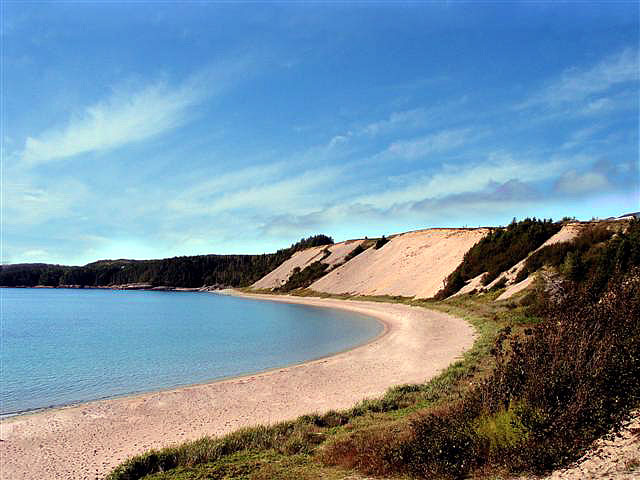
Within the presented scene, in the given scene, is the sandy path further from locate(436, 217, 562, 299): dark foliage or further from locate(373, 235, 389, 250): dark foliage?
locate(373, 235, 389, 250): dark foliage

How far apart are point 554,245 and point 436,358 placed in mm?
26096

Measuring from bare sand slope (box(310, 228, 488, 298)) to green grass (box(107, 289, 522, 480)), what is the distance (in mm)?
41416

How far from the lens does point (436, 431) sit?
663 cm

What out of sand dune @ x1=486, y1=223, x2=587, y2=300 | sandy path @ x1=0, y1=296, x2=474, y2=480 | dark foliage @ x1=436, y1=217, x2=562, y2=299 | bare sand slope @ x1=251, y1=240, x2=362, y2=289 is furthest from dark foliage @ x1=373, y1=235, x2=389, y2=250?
sandy path @ x1=0, y1=296, x2=474, y2=480

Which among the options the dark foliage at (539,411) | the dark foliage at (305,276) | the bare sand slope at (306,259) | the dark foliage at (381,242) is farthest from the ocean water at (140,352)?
the bare sand slope at (306,259)

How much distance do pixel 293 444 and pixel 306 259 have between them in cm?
10085

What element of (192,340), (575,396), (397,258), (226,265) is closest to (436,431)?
(575,396)

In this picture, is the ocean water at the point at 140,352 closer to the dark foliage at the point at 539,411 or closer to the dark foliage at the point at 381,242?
the dark foliage at the point at 539,411

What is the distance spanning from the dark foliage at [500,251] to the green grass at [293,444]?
33.9 m

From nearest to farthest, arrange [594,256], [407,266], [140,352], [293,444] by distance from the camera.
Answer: [293,444] → [140,352] → [594,256] → [407,266]

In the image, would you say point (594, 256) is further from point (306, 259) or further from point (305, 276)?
point (306, 259)

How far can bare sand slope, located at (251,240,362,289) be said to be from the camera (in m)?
98.9

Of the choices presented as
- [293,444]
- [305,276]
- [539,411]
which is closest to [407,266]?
[305,276]

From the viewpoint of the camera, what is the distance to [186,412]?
45.7 feet
